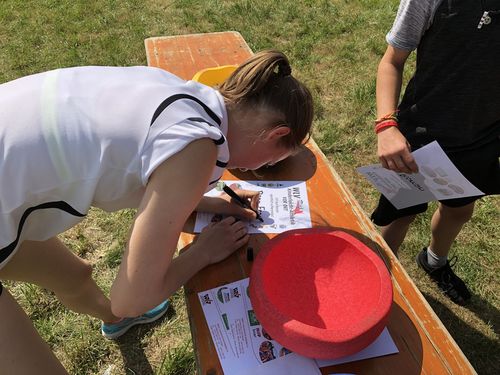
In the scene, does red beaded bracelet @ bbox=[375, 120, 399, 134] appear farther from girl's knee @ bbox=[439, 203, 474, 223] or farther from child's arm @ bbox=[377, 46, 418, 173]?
girl's knee @ bbox=[439, 203, 474, 223]

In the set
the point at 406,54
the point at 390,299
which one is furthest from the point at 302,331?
the point at 406,54

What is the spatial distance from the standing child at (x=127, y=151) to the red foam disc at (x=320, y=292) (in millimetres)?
225

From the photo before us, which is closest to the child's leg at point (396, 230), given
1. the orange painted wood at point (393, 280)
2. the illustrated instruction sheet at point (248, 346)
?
the orange painted wood at point (393, 280)

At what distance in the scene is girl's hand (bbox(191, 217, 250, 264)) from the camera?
1.17 metres

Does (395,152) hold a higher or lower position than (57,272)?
higher

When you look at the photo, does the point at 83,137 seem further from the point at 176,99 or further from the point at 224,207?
the point at 224,207

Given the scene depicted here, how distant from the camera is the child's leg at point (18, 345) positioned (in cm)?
95

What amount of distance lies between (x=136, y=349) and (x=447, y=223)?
143 centimetres

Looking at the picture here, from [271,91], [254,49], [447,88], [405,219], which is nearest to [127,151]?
[271,91]

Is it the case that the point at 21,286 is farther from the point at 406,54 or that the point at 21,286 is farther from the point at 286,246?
the point at 406,54

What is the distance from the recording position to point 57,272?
1316mm

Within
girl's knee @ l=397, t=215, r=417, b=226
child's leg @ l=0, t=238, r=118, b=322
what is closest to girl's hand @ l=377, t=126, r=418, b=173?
girl's knee @ l=397, t=215, r=417, b=226

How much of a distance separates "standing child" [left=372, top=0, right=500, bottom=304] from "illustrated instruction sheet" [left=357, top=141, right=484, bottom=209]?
1.5 inches

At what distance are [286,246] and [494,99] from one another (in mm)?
858
